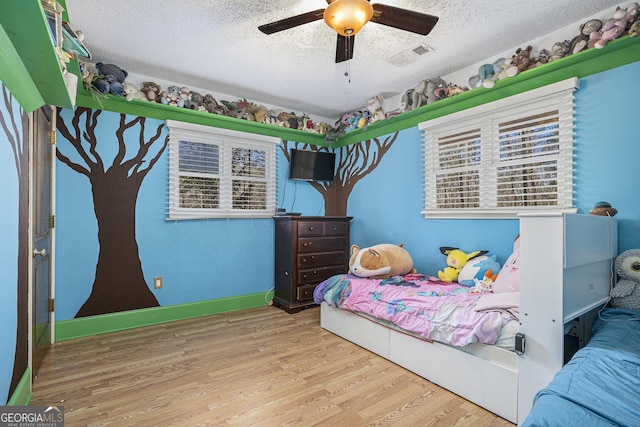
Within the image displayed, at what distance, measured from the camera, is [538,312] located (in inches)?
61.7

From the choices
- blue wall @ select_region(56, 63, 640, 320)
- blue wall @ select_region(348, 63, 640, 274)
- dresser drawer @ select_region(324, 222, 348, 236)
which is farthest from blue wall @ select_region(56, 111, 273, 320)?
blue wall @ select_region(348, 63, 640, 274)

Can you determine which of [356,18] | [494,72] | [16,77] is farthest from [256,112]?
[494,72]

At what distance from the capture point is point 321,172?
4.45 m

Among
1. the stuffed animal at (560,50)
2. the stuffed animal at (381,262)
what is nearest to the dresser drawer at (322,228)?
the stuffed animal at (381,262)

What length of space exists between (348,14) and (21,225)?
7.33ft

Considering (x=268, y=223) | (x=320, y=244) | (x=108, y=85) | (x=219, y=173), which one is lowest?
(x=320, y=244)

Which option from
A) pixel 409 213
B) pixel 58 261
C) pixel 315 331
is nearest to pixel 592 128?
pixel 409 213

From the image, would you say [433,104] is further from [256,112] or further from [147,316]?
[147,316]

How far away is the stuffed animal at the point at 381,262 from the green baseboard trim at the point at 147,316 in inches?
59.0

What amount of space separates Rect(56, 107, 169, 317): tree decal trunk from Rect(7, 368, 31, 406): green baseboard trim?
1.19m

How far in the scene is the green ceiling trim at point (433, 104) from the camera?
2170 mm

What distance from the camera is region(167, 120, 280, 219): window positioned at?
3.44 metres

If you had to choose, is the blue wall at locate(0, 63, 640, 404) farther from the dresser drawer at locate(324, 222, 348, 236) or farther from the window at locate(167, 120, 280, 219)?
the dresser drawer at locate(324, 222, 348, 236)

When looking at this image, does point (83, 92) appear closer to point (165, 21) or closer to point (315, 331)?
point (165, 21)
